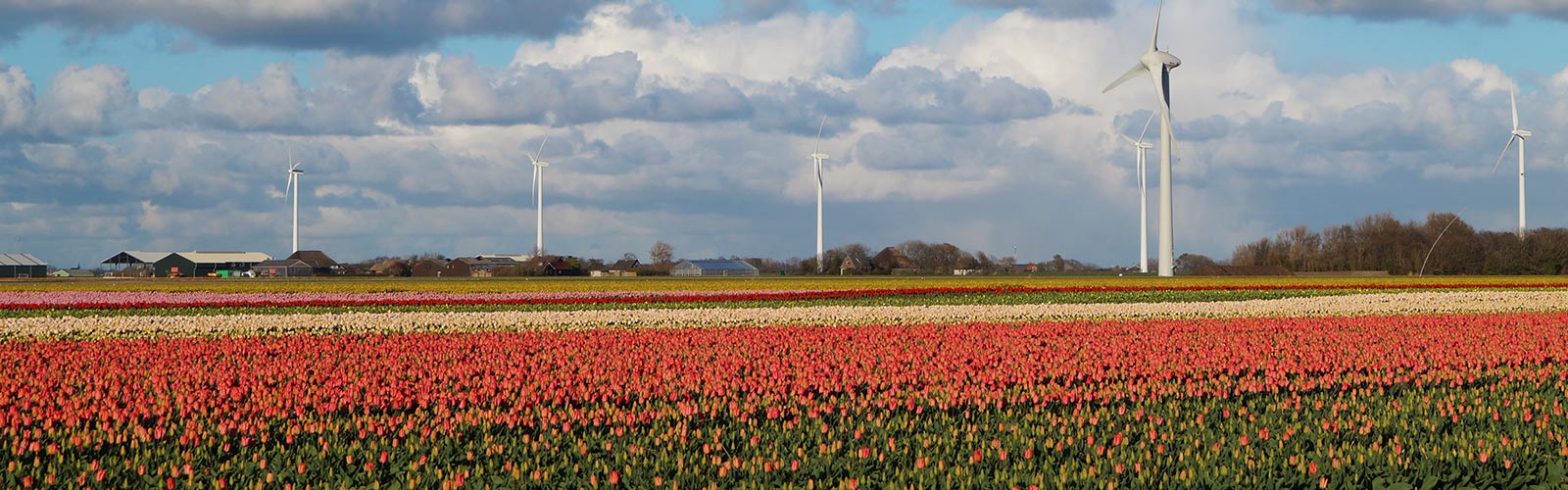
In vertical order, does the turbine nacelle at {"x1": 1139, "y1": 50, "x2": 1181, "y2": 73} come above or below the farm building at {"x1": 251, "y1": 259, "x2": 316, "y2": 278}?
above

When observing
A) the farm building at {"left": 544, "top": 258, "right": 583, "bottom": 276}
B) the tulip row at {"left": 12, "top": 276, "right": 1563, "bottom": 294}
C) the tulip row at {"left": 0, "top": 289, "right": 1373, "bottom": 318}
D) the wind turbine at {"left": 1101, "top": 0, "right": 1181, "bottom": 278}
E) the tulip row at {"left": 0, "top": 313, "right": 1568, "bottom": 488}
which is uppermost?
the wind turbine at {"left": 1101, "top": 0, "right": 1181, "bottom": 278}

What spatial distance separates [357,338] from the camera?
78.3 feet

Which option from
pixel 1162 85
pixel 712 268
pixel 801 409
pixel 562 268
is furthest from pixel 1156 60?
pixel 712 268

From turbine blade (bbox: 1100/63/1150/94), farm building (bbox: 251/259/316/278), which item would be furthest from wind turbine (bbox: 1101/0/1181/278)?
farm building (bbox: 251/259/316/278)

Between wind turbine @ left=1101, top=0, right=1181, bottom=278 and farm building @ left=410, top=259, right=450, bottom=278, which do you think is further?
farm building @ left=410, top=259, right=450, bottom=278

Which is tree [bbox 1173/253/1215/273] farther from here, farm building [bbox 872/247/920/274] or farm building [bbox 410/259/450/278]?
farm building [bbox 410/259/450/278]

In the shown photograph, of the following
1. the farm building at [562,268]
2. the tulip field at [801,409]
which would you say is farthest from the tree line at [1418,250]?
the tulip field at [801,409]

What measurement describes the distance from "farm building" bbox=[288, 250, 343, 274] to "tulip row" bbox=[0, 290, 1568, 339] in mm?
141876

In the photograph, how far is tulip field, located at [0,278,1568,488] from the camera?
34.9 feet

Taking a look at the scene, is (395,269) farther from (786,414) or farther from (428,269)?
(786,414)

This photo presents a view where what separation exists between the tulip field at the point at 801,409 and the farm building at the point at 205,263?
156 metres

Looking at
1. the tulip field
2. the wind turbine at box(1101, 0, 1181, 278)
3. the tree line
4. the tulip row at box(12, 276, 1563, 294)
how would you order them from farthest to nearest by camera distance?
the tree line
the wind turbine at box(1101, 0, 1181, 278)
the tulip row at box(12, 276, 1563, 294)
the tulip field

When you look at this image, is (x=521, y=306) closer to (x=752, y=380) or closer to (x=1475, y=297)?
(x=752, y=380)

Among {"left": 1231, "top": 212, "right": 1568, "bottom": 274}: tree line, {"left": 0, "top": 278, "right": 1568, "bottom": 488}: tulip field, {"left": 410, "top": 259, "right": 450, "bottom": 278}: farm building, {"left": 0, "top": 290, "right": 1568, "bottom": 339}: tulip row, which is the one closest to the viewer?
{"left": 0, "top": 278, "right": 1568, "bottom": 488}: tulip field
